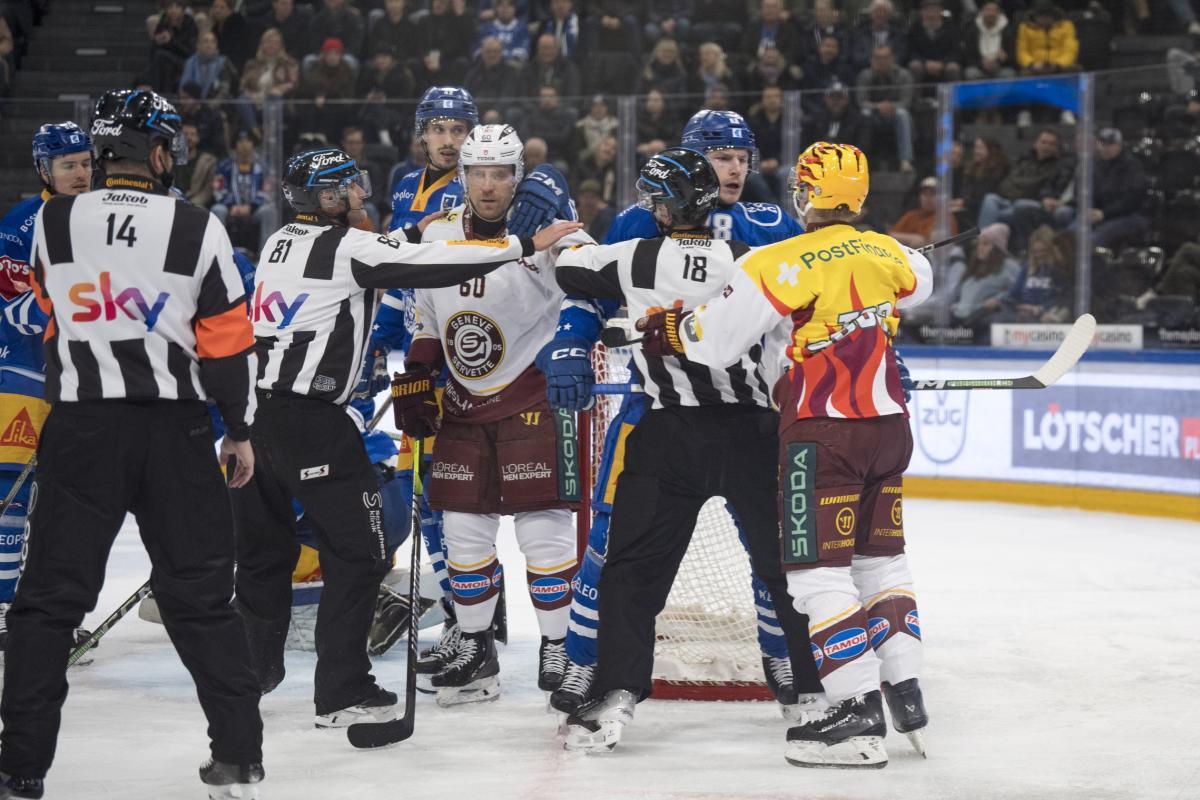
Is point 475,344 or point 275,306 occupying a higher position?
point 275,306

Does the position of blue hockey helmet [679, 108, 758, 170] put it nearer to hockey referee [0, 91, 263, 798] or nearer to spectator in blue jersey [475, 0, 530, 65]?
hockey referee [0, 91, 263, 798]

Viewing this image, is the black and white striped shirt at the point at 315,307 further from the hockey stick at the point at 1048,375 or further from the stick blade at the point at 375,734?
the hockey stick at the point at 1048,375

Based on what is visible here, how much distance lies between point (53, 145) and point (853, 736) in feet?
8.69

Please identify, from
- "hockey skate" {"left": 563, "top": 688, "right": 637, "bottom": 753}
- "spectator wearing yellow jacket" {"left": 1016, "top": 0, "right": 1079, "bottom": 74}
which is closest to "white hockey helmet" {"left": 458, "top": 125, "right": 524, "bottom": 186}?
"hockey skate" {"left": 563, "top": 688, "right": 637, "bottom": 753}

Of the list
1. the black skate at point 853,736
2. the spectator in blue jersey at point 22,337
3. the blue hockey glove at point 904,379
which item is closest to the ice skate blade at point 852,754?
the black skate at point 853,736

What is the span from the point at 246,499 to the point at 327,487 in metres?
0.24

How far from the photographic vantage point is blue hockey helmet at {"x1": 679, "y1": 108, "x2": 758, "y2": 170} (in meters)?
3.94

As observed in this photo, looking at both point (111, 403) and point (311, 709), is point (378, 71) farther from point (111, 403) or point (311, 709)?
point (111, 403)

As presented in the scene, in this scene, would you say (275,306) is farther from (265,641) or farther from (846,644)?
(846,644)

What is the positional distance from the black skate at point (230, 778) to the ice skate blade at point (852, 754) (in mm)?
1138

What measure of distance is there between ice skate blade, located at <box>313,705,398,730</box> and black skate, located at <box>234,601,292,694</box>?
0.29m

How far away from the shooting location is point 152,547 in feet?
9.66

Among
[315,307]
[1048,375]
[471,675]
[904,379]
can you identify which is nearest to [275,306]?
[315,307]

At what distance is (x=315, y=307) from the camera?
141 inches
